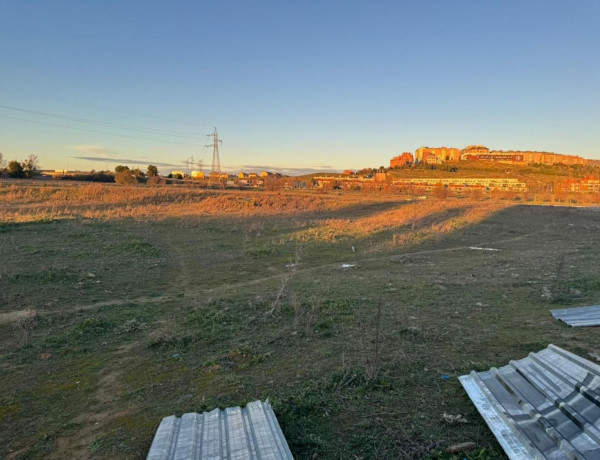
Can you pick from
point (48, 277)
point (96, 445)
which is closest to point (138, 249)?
point (48, 277)

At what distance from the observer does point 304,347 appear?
6145 mm

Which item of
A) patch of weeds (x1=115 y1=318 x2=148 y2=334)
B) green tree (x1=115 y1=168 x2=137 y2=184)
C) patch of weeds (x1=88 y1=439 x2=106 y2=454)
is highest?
green tree (x1=115 y1=168 x2=137 y2=184)

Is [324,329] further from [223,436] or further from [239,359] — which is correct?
[223,436]

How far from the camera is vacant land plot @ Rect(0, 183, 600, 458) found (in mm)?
4000

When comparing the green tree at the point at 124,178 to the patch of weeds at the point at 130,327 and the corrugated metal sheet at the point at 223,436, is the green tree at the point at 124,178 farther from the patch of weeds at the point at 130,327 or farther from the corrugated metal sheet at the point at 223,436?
the corrugated metal sheet at the point at 223,436

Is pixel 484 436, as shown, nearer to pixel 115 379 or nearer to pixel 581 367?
pixel 581 367

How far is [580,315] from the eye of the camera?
6855 millimetres

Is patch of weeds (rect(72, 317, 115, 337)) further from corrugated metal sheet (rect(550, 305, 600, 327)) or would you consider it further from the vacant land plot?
corrugated metal sheet (rect(550, 305, 600, 327))

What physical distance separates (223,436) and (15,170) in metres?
57.2

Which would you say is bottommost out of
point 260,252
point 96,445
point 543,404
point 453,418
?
point 260,252

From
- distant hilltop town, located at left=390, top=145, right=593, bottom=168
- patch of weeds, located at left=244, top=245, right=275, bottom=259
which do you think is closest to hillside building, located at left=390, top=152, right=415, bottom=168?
distant hilltop town, located at left=390, top=145, right=593, bottom=168

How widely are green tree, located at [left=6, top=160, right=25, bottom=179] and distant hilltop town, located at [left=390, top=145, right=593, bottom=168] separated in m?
133

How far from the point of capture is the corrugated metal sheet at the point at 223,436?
10.7 ft

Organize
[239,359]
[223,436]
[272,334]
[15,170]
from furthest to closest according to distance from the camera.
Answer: [15,170]
[272,334]
[239,359]
[223,436]
